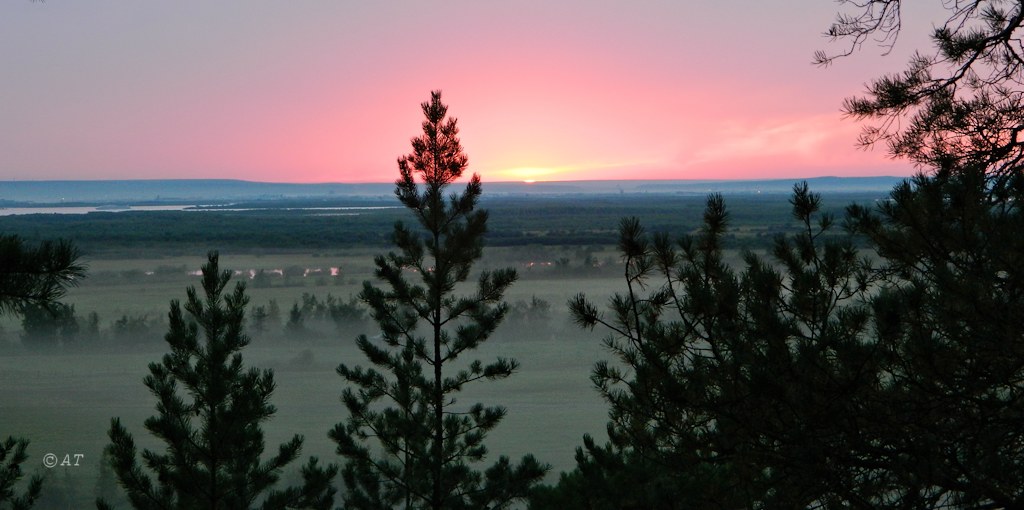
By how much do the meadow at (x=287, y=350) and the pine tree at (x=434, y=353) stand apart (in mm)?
4659

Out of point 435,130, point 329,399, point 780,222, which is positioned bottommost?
point 329,399

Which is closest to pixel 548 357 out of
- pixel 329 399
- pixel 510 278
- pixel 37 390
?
pixel 329 399

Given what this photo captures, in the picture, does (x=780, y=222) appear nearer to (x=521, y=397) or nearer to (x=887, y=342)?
(x=521, y=397)

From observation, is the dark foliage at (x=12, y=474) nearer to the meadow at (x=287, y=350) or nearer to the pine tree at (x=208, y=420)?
the pine tree at (x=208, y=420)

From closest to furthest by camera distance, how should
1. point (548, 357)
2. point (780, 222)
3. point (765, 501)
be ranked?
point (765, 501) → point (548, 357) → point (780, 222)

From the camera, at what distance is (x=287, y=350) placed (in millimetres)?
45406

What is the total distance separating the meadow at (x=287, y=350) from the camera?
3164 cm

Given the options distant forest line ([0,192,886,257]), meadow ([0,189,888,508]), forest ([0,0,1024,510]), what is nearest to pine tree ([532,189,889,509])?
forest ([0,0,1024,510])

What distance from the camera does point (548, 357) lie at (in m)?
44.3

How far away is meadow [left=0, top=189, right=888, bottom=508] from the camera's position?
31.6 metres

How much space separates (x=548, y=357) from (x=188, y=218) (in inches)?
2675

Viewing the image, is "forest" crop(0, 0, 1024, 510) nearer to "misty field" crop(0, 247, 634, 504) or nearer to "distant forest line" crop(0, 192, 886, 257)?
"misty field" crop(0, 247, 634, 504)

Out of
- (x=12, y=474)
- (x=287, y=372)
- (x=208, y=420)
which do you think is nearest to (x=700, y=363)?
(x=12, y=474)

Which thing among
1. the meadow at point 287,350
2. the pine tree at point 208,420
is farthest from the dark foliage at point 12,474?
the meadow at point 287,350
